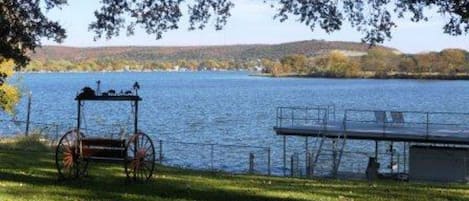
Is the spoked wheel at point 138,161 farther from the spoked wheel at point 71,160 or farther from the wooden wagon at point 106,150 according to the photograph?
the spoked wheel at point 71,160

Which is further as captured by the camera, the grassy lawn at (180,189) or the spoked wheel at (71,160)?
the spoked wheel at (71,160)

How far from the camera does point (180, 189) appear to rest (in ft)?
45.6

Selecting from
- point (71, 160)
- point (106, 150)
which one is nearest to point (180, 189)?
point (106, 150)

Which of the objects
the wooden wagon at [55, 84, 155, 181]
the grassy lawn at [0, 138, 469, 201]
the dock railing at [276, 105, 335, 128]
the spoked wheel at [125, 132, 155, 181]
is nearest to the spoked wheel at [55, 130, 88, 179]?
the wooden wagon at [55, 84, 155, 181]

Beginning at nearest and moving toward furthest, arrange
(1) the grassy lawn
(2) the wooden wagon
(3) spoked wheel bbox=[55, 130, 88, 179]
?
(1) the grassy lawn, (2) the wooden wagon, (3) spoked wheel bbox=[55, 130, 88, 179]

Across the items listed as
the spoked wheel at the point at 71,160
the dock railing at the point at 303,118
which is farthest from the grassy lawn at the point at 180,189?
the dock railing at the point at 303,118

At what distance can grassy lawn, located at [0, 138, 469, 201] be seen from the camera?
41.8ft

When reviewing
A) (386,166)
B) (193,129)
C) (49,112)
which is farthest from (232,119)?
(386,166)

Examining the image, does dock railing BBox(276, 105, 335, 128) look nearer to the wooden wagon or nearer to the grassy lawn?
the grassy lawn

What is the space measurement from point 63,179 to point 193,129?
42022 mm

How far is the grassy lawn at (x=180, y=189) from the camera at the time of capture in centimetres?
1275

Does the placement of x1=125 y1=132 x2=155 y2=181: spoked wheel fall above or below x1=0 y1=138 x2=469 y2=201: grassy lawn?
above

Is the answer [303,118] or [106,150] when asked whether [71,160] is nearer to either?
[106,150]

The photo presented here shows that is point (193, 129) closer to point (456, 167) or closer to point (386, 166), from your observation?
point (386, 166)
